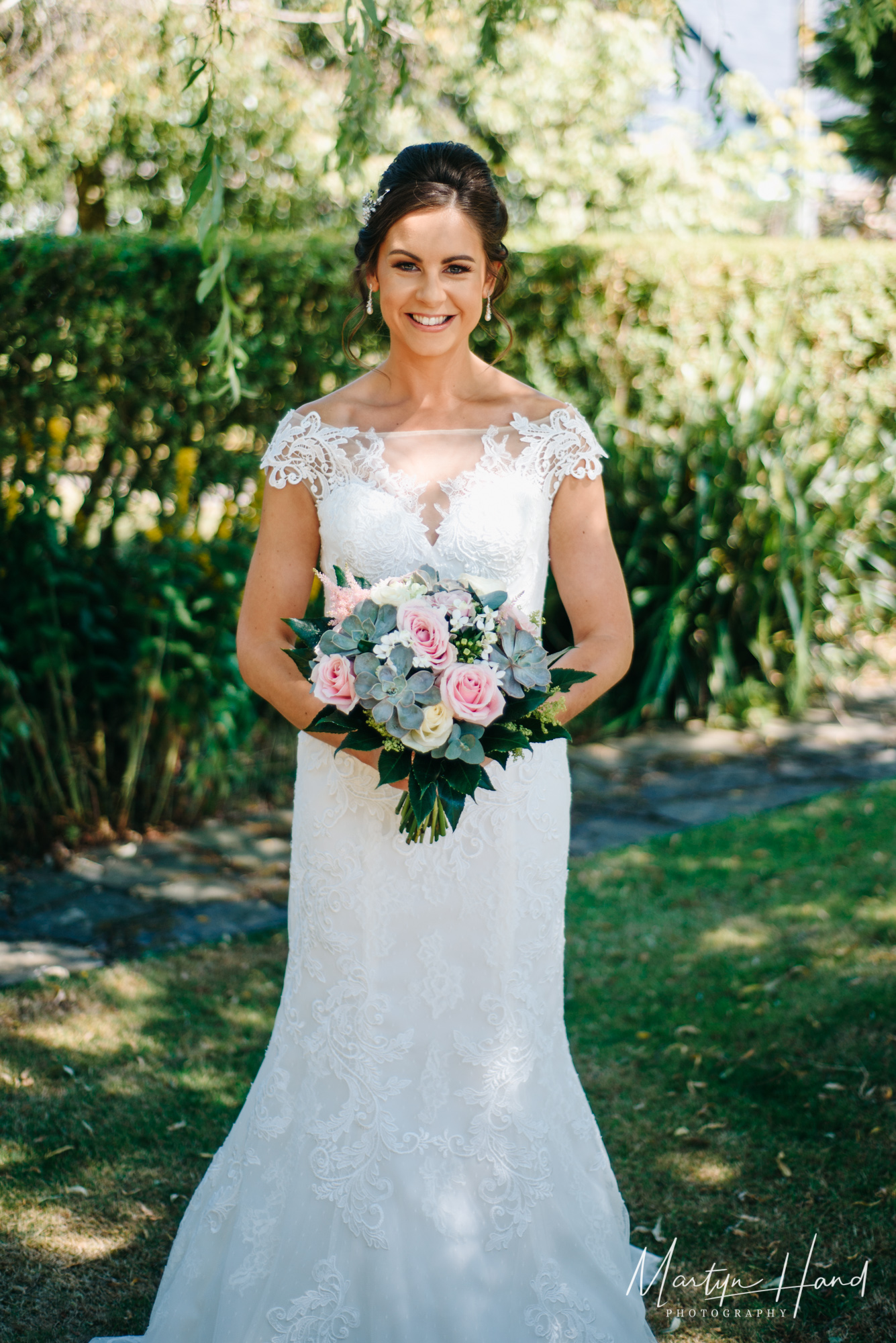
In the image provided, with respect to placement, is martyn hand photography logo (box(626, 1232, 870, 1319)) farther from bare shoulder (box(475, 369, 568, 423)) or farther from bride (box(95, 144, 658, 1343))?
bare shoulder (box(475, 369, 568, 423))

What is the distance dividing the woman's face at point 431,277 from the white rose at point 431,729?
90cm

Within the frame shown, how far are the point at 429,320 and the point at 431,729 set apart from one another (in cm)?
97

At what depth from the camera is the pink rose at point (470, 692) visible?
1887 millimetres

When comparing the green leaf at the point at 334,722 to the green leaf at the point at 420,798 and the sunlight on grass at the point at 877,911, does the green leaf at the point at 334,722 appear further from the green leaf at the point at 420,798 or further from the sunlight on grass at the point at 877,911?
the sunlight on grass at the point at 877,911

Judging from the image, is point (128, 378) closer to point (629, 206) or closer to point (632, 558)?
point (632, 558)

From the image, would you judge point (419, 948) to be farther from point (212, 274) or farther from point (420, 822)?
point (212, 274)

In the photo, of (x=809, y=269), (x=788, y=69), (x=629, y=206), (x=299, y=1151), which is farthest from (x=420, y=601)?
(x=788, y=69)

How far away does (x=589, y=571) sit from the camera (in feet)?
8.25

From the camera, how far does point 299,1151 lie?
7.83 ft

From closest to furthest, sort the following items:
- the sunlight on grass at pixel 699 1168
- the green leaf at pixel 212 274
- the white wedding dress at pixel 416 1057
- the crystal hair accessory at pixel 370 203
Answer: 1. the white wedding dress at pixel 416 1057
2. the crystal hair accessory at pixel 370 203
3. the green leaf at pixel 212 274
4. the sunlight on grass at pixel 699 1168

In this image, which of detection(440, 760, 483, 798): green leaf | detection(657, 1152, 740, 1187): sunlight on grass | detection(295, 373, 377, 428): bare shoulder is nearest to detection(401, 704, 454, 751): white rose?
detection(440, 760, 483, 798): green leaf

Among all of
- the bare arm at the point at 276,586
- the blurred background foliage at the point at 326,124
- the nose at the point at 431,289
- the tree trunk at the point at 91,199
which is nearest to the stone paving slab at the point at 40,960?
the bare arm at the point at 276,586

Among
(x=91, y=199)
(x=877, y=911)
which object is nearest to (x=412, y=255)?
(x=877, y=911)

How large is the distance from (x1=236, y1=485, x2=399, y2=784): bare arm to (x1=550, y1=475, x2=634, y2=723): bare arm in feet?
1.83
